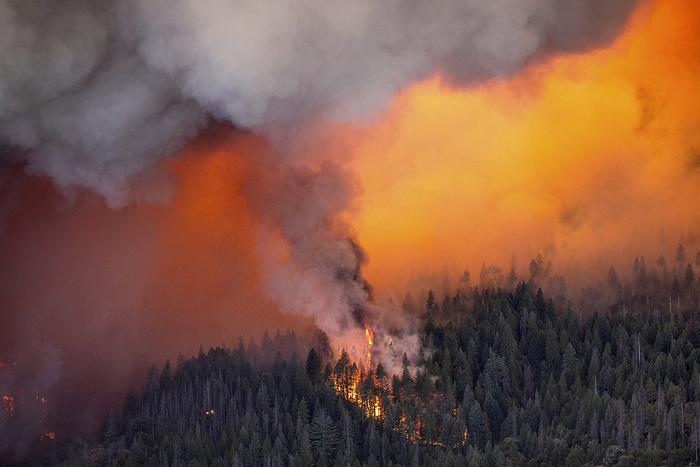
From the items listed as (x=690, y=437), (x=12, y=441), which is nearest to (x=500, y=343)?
(x=690, y=437)

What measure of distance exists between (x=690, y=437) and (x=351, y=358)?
27.0 meters

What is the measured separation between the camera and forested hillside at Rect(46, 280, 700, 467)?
7831 centimetres

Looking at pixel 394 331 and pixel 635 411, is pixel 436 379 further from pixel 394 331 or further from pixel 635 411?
pixel 635 411

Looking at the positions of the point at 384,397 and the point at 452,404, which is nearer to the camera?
the point at 452,404

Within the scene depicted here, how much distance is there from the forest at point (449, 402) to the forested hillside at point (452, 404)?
12 centimetres

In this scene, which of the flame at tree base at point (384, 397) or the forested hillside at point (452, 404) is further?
the flame at tree base at point (384, 397)

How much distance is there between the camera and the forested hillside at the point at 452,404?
78312mm

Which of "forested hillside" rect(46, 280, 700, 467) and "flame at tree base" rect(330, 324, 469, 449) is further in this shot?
"flame at tree base" rect(330, 324, 469, 449)

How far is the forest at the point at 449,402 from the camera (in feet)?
257

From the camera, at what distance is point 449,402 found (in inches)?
3401

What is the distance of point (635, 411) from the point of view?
79.2m

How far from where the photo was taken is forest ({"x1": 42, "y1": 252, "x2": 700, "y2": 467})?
3083 inches

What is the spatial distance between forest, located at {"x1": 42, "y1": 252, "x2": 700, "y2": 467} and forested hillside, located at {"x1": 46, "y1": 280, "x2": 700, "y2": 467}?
Answer: 116 mm

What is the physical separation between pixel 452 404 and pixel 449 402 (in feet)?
0.80
